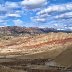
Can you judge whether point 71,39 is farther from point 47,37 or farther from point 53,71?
point 53,71

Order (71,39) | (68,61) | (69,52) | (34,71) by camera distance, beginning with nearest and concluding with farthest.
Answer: (34,71)
(68,61)
(69,52)
(71,39)

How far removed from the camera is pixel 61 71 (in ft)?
202

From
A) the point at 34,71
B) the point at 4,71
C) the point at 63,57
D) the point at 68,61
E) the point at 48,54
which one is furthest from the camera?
the point at 48,54

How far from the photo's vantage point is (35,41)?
16775 cm

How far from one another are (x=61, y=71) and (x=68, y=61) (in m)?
16.6

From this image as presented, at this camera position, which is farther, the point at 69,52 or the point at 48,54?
the point at 48,54

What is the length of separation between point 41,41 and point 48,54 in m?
51.5

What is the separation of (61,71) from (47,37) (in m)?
107

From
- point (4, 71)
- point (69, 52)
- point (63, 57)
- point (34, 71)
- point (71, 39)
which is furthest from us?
point (71, 39)

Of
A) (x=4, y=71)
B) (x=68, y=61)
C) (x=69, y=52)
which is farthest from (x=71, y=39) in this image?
(x=4, y=71)

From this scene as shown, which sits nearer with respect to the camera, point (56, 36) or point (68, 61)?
point (68, 61)

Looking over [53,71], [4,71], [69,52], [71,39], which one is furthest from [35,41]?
[4,71]

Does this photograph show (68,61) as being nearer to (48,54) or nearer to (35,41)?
(48,54)

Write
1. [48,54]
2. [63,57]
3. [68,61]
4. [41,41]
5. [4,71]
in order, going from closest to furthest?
[4,71] → [68,61] → [63,57] → [48,54] → [41,41]
